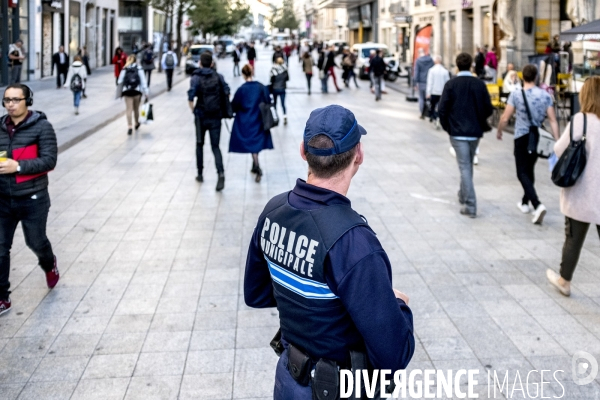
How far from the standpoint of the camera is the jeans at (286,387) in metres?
2.69

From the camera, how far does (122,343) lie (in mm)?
5406

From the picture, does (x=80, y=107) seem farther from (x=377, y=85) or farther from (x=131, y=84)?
(x=377, y=85)

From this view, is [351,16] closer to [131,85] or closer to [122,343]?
[131,85]

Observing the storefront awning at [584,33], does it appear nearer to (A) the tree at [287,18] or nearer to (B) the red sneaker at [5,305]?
(B) the red sneaker at [5,305]

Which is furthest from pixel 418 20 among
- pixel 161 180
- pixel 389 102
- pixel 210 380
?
pixel 210 380

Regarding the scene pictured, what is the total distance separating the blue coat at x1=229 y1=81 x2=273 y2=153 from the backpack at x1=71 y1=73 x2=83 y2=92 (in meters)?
9.78

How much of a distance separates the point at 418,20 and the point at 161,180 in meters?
36.8

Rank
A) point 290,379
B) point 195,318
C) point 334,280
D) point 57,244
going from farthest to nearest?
point 57,244 < point 195,318 < point 290,379 < point 334,280

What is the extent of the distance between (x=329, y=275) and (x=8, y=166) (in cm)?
393

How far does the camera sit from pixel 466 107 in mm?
9047

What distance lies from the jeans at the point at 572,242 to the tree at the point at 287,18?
135932 mm

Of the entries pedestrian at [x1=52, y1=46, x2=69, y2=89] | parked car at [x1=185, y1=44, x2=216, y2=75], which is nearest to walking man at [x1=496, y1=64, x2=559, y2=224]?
pedestrian at [x1=52, y1=46, x2=69, y2=89]

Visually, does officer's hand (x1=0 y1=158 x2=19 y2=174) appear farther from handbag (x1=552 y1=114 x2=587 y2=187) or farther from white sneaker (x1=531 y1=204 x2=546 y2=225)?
white sneaker (x1=531 y1=204 x2=546 y2=225)

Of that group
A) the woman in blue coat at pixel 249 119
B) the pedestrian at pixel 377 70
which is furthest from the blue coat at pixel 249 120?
the pedestrian at pixel 377 70
